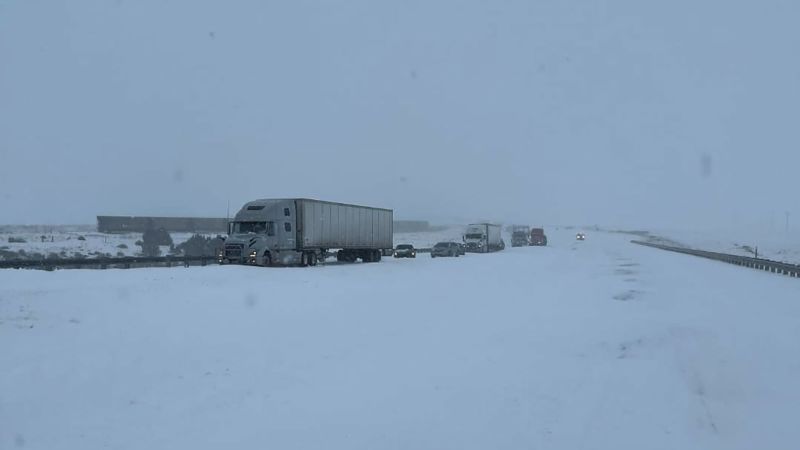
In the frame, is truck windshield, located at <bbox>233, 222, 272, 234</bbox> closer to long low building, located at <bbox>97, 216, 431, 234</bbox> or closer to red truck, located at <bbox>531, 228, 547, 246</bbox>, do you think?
long low building, located at <bbox>97, 216, 431, 234</bbox>

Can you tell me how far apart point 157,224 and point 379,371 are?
105 meters

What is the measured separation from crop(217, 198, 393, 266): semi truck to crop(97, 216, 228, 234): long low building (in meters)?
51.9

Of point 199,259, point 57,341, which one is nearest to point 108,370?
point 57,341

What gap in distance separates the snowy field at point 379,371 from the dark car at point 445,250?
1502 inches

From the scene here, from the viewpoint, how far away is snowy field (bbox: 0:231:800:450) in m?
9.13

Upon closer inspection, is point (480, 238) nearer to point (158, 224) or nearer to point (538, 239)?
point (538, 239)

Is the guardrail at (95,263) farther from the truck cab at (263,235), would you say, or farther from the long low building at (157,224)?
the long low building at (157,224)

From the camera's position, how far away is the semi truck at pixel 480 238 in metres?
77.1

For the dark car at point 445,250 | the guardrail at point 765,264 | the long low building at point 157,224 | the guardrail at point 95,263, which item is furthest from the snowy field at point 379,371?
the long low building at point 157,224

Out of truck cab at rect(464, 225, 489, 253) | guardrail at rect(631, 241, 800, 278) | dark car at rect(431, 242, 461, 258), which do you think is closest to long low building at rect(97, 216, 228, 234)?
truck cab at rect(464, 225, 489, 253)

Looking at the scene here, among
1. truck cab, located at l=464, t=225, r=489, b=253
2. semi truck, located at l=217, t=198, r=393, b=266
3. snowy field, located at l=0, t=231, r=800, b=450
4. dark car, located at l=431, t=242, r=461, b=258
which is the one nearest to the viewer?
snowy field, located at l=0, t=231, r=800, b=450

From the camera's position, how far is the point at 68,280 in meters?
22.9

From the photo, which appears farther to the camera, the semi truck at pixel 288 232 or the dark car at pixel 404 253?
the dark car at pixel 404 253

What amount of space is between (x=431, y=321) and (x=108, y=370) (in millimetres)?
8826
